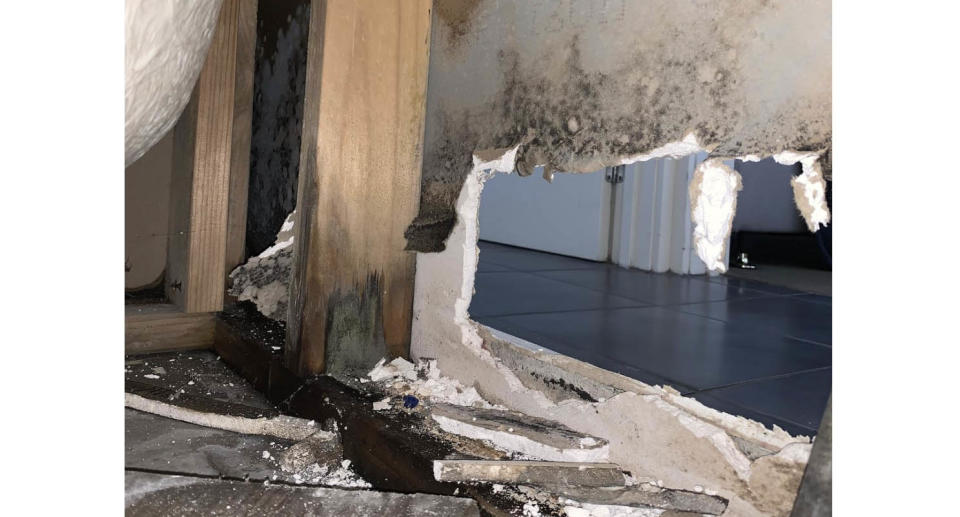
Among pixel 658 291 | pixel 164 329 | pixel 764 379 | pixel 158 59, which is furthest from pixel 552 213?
pixel 158 59

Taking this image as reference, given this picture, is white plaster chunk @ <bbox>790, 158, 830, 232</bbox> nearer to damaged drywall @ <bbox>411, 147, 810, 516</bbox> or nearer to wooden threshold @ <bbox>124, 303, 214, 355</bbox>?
damaged drywall @ <bbox>411, 147, 810, 516</bbox>

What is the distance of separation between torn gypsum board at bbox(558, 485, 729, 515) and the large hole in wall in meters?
0.47

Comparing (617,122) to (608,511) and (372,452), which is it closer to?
(608,511)

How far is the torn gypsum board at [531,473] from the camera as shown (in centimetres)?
107

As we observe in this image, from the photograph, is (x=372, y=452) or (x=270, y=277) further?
(x=270, y=277)

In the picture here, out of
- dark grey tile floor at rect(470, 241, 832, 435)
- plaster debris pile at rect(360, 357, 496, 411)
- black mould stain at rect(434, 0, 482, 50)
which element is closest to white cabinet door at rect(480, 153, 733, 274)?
dark grey tile floor at rect(470, 241, 832, 435)

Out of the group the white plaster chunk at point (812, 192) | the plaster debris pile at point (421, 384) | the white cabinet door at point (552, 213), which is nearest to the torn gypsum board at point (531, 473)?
the plaster debris pile at point (421, 384)

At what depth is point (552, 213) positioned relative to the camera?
5.35 m

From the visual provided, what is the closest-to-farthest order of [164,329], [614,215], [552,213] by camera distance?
[164,329] < [614,215] < [552,213]

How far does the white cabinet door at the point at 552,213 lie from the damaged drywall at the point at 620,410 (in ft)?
11.1

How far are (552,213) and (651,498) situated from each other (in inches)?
173

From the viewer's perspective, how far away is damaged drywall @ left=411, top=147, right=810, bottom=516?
0.94 metres
